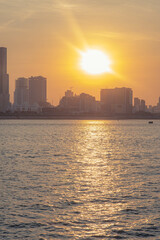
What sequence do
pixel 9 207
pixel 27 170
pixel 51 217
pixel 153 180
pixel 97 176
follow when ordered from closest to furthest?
1. pixel 51 217
2. pixel 9 207
3. pixel 153 180
4. pixel 97 176
5. pixel 27 170

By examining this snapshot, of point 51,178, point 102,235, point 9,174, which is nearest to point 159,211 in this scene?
point 102,235

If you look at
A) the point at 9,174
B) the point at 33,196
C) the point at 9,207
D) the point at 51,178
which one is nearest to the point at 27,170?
the point at 9,174

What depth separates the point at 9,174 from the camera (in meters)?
42.6

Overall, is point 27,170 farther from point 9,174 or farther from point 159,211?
point 159,211

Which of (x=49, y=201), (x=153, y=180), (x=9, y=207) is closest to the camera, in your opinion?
(x=9, y=207)

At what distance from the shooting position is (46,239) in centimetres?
2084

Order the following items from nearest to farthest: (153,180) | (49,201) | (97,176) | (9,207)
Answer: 1. (9,207)
2. (49,201)
3. (153,180)
4. (97,176)

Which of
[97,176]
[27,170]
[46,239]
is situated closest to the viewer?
[46,239]

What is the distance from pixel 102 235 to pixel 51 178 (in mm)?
19315

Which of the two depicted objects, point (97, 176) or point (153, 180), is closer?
point (153, 180)

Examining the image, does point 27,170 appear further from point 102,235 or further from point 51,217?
point 102,235

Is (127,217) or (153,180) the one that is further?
(153,180)

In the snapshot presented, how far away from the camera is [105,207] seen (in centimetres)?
2759

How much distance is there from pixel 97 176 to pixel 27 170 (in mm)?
9146
